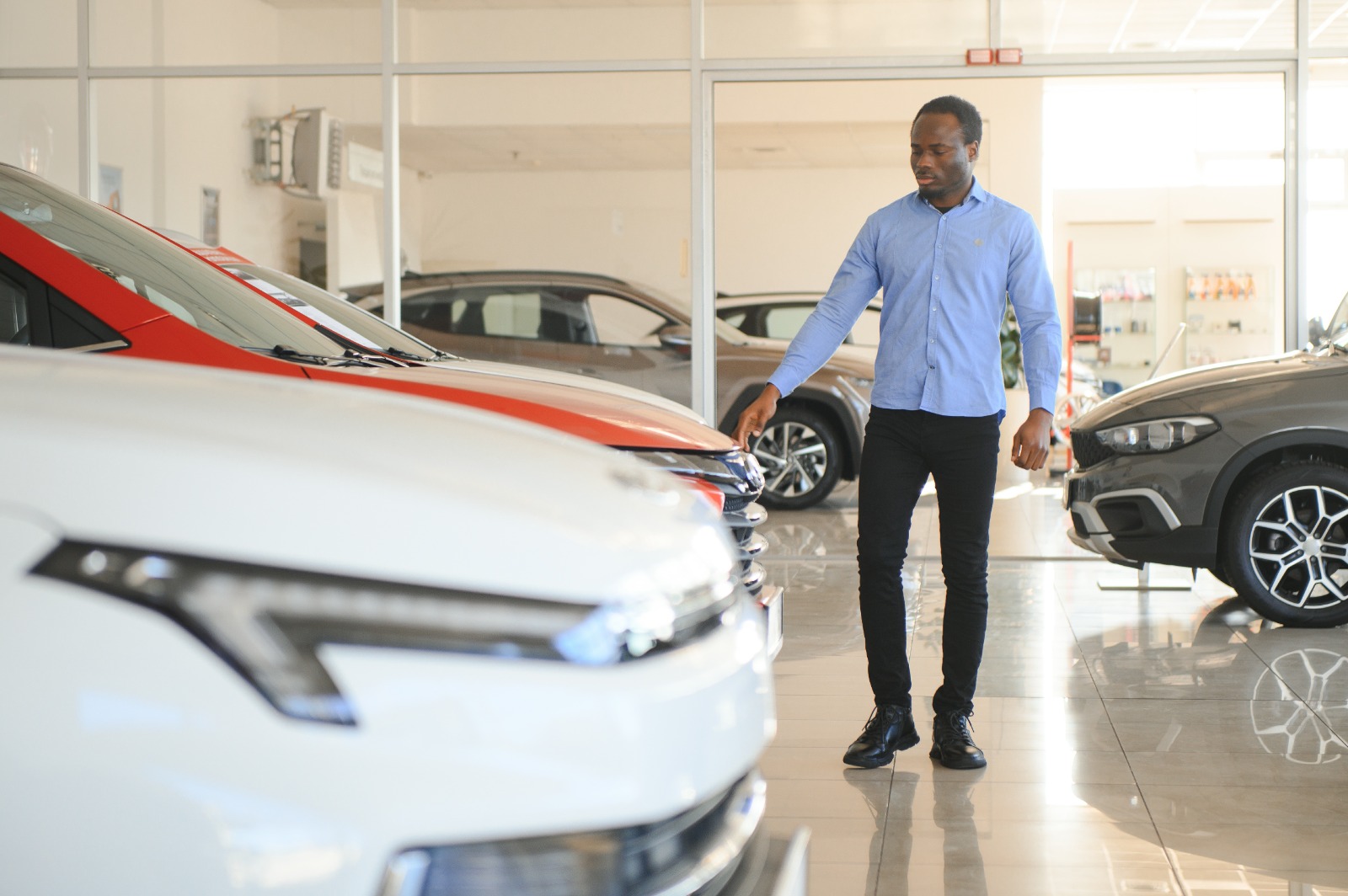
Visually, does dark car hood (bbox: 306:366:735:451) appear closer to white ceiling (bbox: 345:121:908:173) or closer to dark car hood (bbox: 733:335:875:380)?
dark car hood (bbox: 733:335:875:380)

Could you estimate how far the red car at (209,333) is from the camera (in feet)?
9.29

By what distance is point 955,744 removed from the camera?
3.72 metres

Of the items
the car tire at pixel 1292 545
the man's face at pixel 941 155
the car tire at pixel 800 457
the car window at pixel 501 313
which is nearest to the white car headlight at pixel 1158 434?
the car tire at pixel 1292 545

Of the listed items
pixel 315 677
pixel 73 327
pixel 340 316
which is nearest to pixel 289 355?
pixel 73 327

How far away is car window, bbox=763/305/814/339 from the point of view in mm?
8047

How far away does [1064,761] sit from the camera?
3775 millimetres

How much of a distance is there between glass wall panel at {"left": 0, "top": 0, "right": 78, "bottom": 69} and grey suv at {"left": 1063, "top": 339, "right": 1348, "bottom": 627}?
668 centimetres

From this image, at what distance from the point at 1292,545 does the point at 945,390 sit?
104 inches

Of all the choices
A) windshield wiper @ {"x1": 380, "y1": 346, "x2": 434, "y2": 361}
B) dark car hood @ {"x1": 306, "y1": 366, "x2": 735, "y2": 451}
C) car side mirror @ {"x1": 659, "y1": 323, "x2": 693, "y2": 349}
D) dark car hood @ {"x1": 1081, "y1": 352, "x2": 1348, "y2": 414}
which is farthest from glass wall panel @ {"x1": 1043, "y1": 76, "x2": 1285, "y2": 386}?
dark car hood @ {"x1": 306, "y1": 366, "x2": 735, "y2": 451}

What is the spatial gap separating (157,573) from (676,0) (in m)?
7.38

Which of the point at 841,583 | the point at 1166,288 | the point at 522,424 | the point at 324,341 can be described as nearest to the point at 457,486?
the point at 522,424

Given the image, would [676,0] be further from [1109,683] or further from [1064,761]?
[1064,761]

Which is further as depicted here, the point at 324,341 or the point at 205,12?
the point at 205,12

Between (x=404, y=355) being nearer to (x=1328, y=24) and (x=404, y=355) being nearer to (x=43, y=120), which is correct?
(x=43, y=120)
